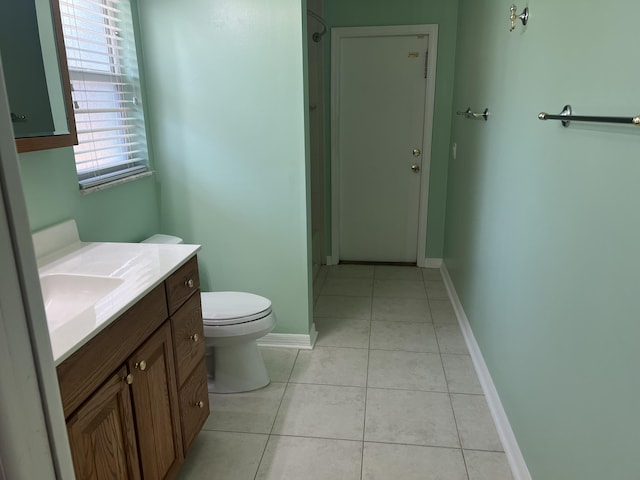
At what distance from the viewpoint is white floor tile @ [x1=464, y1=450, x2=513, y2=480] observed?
1870 mm

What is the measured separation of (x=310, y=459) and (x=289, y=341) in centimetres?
96

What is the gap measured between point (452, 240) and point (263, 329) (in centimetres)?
193

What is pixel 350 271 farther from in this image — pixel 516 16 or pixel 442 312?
pixel 516 16

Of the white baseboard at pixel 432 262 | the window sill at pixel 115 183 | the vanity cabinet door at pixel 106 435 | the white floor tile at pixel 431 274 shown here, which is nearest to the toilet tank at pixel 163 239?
the window sill at pixel 115 183

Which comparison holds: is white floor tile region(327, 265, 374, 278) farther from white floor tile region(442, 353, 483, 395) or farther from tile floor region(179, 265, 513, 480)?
white floor tile region(442, 353, 483, 395)

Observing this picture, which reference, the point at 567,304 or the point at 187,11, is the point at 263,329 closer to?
the point at 567,304

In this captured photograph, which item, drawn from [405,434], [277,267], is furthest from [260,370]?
[405,434]

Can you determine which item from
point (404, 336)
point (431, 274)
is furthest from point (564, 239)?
point (431, 274)

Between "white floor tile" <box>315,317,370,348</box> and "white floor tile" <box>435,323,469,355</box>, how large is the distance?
0.46m

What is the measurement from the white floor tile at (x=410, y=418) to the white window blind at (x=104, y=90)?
1658mm

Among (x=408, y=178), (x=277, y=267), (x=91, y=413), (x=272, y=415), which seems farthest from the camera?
(x=408, y=178)

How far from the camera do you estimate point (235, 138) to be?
8.47ft

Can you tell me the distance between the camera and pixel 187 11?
245 cm

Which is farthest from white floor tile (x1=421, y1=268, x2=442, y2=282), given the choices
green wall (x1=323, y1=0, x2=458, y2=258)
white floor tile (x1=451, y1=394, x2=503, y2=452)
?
white floor tile (x1=451, y1=394, x2=503, y2=452)
